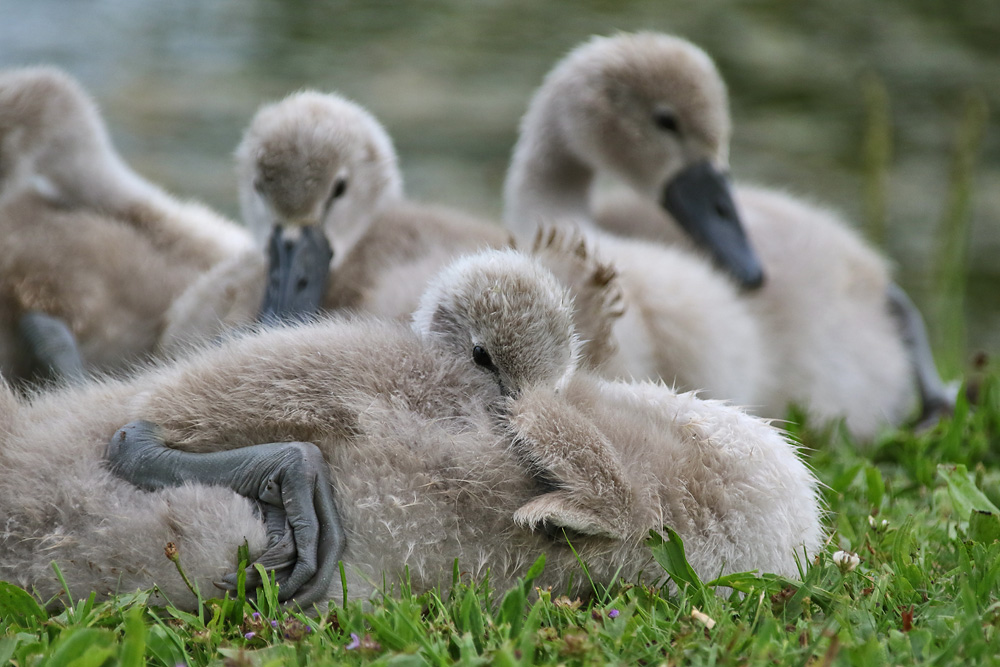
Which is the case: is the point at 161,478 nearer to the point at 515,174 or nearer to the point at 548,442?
the point at 548,442

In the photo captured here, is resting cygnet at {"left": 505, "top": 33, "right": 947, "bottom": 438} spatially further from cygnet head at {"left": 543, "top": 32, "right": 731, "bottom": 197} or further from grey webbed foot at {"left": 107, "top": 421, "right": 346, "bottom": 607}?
grey webbed foot at {"left": 107, "top": 421, "right": 346, "bottom": 607}

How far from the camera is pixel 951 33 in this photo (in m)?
11.9

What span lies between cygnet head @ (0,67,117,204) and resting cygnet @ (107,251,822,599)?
2.04 metres

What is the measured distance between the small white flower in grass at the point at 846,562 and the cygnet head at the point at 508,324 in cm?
67

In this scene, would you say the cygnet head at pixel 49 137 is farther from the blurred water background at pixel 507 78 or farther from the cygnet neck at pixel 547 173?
the blurred water background at pixel 507 78

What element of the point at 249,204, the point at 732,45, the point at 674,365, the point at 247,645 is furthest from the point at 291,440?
the point at 732,45

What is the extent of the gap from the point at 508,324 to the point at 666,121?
2305mm

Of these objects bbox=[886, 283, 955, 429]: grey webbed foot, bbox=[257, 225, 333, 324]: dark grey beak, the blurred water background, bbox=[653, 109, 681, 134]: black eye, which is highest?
bbox=[653, 109, 681, 134]: black eye

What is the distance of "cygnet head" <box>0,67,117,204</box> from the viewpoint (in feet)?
13.5

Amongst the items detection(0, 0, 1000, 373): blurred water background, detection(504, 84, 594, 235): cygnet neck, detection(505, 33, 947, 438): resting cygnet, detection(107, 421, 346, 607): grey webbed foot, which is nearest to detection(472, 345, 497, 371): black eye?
detection(107, 421, 346, 607): grey webbed foot

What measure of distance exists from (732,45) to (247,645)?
1062cm

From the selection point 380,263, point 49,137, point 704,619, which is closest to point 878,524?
point 704,619

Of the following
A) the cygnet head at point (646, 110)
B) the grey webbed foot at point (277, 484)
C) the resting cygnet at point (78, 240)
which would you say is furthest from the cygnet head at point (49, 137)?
the grey webbed foot at point (277, 484)

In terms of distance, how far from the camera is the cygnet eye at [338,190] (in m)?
3.78
